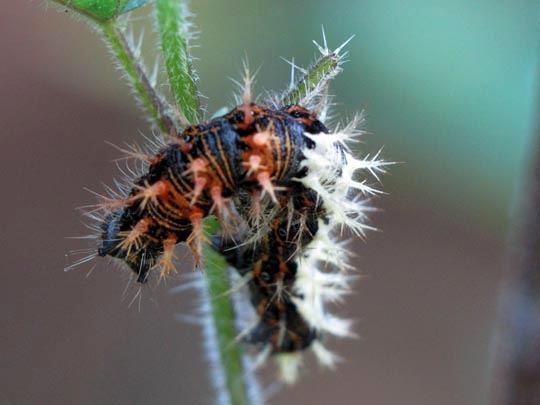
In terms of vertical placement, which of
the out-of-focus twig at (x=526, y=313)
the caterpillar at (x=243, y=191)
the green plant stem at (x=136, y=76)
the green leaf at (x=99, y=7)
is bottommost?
the out-of-focus twig at (x=526, y=313)

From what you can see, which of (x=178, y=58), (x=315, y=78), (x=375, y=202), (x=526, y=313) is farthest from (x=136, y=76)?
(x=375, y=202)

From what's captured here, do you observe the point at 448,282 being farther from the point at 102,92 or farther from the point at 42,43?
the point at 42,43

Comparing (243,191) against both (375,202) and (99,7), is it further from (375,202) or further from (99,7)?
(375,202)

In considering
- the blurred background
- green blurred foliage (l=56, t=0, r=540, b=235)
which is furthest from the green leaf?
green blurred foliage (l=56, t=0, r=540, b=235)

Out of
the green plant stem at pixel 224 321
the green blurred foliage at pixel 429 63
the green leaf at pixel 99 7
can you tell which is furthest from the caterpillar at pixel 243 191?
the green blurred foliage at pixel 429 63

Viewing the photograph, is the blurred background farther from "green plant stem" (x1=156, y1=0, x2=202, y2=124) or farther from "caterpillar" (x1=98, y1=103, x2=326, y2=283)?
"caterpillar" (x1=98, y1=103, x2=326, y2=283)

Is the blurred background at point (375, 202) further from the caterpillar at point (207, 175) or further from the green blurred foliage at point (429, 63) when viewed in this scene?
the caterpillar at point (207, 175)
